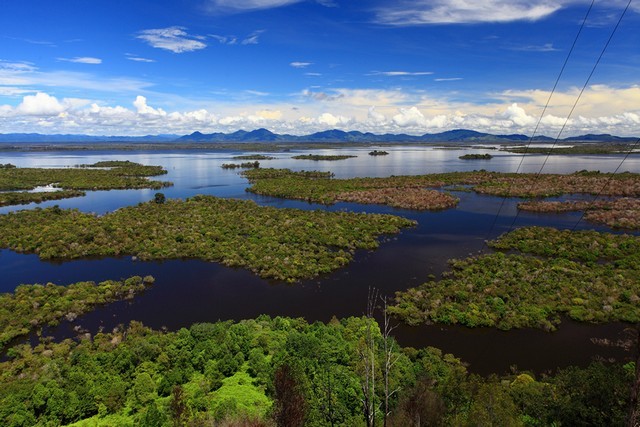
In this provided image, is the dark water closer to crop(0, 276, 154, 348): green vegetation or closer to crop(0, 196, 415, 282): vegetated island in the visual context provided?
crop(0, 276, 154, 348): green vegetation

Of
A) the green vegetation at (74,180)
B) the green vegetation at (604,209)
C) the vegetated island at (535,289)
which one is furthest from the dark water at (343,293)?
the green vegetation at (74,180)

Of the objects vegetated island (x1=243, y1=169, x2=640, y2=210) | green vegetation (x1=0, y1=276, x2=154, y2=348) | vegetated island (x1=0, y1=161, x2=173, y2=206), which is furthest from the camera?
vegetated island (x1=0, y1=161, x2=173, y2=206)

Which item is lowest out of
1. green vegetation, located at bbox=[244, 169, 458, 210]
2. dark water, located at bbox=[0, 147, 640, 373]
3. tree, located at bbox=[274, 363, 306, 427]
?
dark water, located at bbox=[0, 147, 640, 373]

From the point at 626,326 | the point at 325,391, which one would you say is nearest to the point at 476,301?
the point at 626,326

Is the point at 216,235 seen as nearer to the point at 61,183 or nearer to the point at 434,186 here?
the point at 434,186

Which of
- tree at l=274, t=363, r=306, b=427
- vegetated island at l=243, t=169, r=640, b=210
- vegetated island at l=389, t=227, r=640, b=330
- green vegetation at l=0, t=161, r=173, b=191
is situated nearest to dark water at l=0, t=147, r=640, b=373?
vegetated island at l=389, t=227, r=640, b=330
